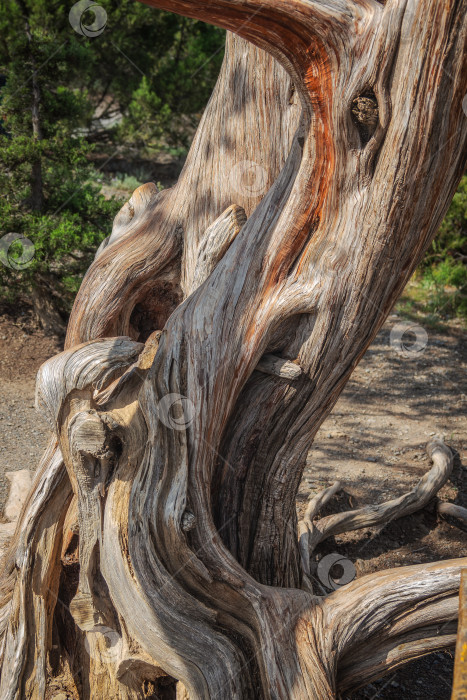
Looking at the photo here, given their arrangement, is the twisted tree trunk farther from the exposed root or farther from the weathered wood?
the exposed root

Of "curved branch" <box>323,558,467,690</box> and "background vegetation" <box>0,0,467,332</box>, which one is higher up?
"background vegetation" <box>0,0,467,332</box>

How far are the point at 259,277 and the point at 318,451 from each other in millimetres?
3104

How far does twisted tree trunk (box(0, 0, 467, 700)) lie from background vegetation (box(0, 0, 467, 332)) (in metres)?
3.96

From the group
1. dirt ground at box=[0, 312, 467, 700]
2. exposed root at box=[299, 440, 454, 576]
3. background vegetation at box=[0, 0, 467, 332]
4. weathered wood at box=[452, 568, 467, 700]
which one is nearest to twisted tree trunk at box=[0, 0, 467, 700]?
weathered wood at box=[452, 568, 467, 700]

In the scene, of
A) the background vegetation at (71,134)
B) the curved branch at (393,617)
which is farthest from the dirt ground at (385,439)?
the background vegetation at (71,134)

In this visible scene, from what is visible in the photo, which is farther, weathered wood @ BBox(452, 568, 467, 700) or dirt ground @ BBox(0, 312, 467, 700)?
dirt ground @ BBox(0, 312, 467, 700)

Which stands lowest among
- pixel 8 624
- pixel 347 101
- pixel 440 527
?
pixel 8 624

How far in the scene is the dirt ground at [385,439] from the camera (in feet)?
14.1

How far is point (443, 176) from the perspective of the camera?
2330 millimetres

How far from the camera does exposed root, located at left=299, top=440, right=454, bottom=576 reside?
4.08m

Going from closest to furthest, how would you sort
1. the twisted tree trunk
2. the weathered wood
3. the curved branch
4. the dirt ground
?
the weathered wood
the twisted tree trunk
the curved branch
the dirt ground

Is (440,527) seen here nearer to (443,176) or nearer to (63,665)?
(63,665)

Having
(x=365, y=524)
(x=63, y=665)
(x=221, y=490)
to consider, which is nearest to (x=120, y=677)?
(x=63, y=665)

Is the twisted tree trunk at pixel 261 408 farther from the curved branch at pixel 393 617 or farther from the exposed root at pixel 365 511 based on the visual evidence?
the exposed root at pixel 365 511
